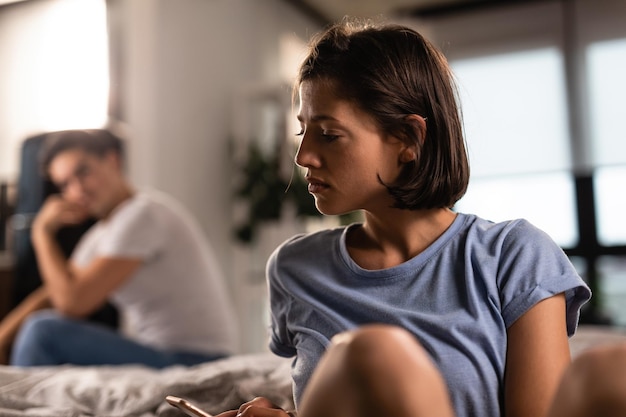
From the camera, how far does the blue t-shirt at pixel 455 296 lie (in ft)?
2.81

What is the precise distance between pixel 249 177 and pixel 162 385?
9.71 ft

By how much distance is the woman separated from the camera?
85 centimetres

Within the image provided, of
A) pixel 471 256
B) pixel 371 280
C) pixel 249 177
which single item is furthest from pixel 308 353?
pixel 249 177

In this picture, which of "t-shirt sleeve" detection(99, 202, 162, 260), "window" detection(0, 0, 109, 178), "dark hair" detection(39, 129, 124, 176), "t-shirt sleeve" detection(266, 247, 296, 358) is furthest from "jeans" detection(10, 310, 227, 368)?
"window" detection(0, 0, 109, 178)

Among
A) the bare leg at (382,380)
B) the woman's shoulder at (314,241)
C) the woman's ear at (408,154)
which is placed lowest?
the bare leg at (382,380)

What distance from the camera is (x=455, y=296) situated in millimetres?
903

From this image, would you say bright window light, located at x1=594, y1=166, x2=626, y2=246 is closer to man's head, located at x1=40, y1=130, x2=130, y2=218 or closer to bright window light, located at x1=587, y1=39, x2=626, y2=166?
bright window light, located at x1=587, y1=39, x2=626, y2=166

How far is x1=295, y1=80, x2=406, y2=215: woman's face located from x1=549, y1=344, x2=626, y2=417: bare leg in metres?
0.40

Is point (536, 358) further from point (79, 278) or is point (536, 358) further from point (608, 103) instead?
point (608, 103)

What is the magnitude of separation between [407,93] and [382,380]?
469 mm

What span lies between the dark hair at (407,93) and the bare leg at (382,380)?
39 centimetres

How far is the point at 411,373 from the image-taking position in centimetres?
57

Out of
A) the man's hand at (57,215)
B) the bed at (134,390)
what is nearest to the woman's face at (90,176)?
the man's hand at (57,215)

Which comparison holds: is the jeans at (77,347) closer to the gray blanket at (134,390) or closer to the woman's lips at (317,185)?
the gray blanket at (134,390)
